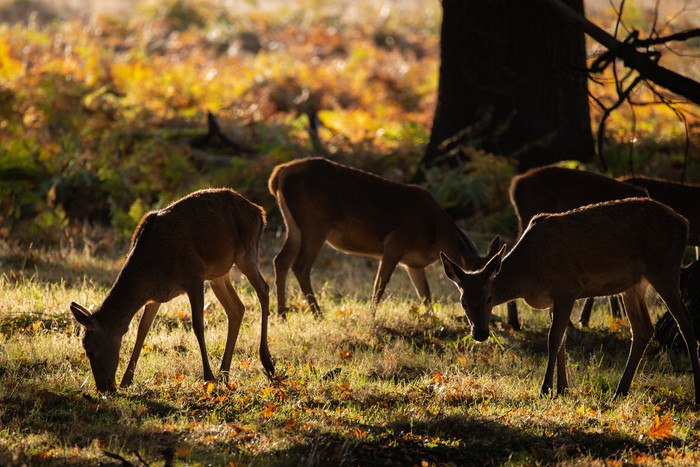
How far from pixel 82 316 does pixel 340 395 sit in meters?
2.06

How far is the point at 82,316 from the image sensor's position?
6363mm

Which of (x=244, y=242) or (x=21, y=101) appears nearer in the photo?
(x=244, y=242)

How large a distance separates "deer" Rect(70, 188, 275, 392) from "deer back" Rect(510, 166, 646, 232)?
3.20 metres

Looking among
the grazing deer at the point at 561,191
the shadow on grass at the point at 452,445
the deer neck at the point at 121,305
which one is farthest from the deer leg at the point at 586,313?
the deer neck at the point at 121,305

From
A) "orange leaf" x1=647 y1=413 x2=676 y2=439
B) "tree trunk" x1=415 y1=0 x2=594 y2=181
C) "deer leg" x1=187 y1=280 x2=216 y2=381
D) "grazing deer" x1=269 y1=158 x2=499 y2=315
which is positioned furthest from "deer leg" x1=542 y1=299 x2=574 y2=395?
"tree trunk" x1=415 y1=0 x2=594 y2=181

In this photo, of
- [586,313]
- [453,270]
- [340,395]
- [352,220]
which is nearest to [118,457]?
[340,395]

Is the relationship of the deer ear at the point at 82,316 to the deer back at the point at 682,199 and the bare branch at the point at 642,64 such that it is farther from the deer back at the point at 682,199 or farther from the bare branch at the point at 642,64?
the deer back at the point at 682,199

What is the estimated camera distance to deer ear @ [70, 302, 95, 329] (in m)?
6.34

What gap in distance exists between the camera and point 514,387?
7000 millimetres

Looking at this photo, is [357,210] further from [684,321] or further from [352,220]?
[684,321]

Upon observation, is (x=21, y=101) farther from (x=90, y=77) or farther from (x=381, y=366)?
(x=381, y=366)

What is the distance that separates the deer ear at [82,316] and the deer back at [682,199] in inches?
243

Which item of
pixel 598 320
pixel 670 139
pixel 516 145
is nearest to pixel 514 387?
pixel 598 320

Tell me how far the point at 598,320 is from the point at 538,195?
1.50 meters
